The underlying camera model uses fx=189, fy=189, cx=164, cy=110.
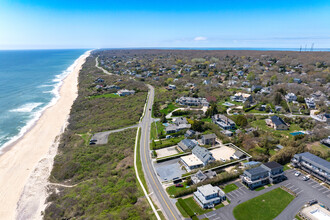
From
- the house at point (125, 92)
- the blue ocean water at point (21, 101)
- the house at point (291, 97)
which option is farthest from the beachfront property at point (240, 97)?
the blue ocean water at point (21, 101)

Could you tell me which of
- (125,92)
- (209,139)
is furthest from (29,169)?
(125,92)

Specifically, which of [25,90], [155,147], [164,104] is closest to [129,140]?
[155,147]

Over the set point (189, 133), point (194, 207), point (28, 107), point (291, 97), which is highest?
point (291, 97)

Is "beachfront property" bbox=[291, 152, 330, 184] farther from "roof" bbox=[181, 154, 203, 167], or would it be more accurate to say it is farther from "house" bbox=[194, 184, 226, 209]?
"roof" bbox=[181, 154, 203, 167]

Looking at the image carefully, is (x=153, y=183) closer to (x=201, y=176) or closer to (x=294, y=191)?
(x=201, y=176)

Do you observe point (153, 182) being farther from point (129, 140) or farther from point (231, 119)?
point (231, 119)

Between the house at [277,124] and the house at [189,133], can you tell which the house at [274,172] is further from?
the house at [277,124]
